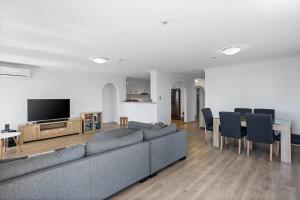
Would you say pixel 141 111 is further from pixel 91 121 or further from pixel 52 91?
pixel 52 91

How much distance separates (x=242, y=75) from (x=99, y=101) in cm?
569

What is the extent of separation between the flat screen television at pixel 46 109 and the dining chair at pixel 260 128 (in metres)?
5.48

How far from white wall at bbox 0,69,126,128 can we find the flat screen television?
0.45 metres

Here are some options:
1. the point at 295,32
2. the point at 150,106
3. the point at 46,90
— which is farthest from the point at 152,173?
the point at 46,90

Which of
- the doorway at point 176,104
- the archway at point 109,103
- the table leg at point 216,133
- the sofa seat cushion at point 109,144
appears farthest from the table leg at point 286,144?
the archway at point 109,103

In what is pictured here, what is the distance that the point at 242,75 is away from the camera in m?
5.19

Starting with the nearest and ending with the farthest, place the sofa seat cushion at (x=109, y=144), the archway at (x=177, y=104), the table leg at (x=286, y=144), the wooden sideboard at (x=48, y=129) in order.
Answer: the sofa seat cushion at (x=109, y=144)
the table leg at (x=286, y=144)
the wooden sideboard at (x=48, y=129)
the archway at (x=177, y=104)

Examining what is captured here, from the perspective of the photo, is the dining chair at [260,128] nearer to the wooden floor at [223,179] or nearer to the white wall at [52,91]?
the wooden floor at [223,179]

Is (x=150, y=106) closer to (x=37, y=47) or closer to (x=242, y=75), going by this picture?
(x=242, y=75)

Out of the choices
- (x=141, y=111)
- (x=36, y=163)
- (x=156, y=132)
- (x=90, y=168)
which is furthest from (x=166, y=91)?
(x=36, y=163)

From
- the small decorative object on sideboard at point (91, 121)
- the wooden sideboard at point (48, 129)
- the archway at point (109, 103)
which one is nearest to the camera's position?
the wooden sideboard at point (48, 129)

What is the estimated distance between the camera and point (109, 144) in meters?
2.21

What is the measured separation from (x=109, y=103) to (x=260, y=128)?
6.55m

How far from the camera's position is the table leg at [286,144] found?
319 centimetres
